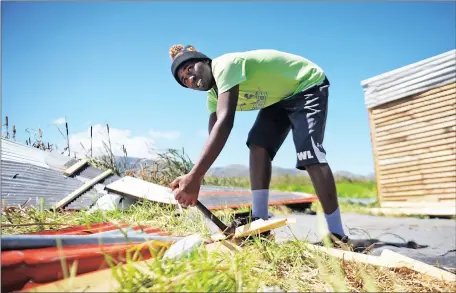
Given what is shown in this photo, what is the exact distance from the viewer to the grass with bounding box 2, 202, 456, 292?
3.29 ft

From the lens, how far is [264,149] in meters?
2.81

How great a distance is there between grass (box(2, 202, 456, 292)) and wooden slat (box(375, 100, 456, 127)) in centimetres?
594

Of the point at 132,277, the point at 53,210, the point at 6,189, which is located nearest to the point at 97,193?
the point at 53,210

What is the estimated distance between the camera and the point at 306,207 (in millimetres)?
6176

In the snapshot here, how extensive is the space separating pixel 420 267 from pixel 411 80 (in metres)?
6.33

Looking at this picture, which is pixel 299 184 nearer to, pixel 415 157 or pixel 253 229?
pixel 415 157

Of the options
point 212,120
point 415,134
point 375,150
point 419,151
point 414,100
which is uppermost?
point 414,100

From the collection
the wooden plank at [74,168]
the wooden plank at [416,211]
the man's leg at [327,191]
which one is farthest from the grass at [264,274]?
the wooden plank at [416,211]

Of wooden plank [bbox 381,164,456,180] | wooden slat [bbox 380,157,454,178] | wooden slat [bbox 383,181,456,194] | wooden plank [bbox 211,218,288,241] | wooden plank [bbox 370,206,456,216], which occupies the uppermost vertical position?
wooden slat [bbox 380,157,454,178]

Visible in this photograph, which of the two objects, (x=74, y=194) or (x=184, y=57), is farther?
(x=74, y=194)

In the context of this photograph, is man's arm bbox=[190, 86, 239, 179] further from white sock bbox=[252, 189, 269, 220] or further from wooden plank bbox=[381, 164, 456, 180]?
wooden plank bbox=[381, 164, 456, 180]

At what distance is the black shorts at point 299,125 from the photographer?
242cm

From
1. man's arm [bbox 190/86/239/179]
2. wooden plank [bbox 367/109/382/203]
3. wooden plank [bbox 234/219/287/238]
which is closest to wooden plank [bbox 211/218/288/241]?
wooden plank [bbox 234/219/287/238]

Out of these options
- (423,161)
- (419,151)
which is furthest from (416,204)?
(419,151)
